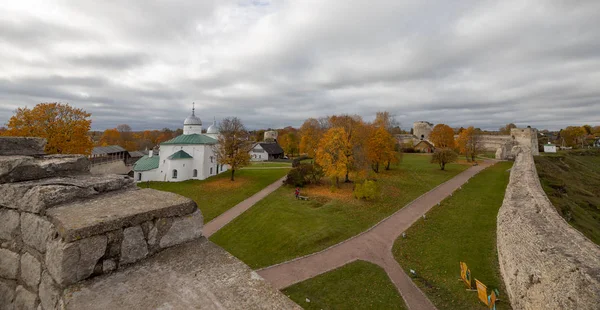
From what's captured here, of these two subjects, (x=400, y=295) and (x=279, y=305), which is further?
(x=400, y=295)

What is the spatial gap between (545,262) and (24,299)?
1019 cm

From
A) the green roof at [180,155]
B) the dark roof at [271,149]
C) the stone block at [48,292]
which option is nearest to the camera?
the stone block at [48,292]

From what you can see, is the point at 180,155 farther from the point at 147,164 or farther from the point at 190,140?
the point at 147,164

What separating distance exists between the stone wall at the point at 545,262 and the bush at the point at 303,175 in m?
18.8

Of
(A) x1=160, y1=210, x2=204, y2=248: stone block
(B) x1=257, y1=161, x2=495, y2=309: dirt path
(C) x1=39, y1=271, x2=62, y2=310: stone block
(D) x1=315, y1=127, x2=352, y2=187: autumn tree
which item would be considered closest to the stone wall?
(B) x1=257, y1=161, x2=495, y2=309: dirt path

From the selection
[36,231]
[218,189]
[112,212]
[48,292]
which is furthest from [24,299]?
[218,189]

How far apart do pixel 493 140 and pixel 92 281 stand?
81537mm

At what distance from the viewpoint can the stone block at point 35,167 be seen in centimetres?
312

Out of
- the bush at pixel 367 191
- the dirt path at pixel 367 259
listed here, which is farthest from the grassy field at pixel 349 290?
the bush at pixel 367 191

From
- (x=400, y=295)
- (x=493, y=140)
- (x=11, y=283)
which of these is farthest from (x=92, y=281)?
(x=493, y=140)

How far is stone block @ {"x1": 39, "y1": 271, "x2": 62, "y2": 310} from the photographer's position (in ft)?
7.46

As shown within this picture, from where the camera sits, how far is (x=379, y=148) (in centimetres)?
3128

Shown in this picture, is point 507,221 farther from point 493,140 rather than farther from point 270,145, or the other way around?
point 493,140

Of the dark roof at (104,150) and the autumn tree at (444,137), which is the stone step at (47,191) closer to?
the dark roof at (104,150)
